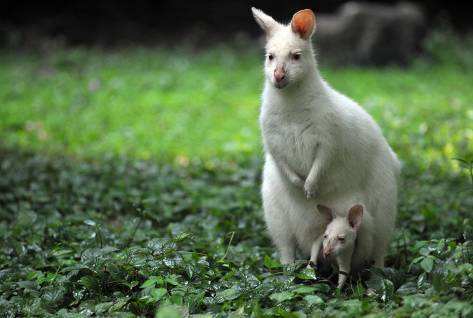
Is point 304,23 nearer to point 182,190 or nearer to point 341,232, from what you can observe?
point 341,232

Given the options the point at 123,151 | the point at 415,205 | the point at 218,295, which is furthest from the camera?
the point at 123,151

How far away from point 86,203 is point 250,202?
1355 mm

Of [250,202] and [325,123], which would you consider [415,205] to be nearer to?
[250,202]

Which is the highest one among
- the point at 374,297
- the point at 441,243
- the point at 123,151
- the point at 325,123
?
the point at 325,123

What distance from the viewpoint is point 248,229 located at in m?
5.16

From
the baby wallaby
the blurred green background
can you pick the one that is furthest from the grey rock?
A: the baby wallaby

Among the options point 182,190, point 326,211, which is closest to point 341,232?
point 326,211

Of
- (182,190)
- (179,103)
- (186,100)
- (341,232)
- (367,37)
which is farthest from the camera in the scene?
(367,37)

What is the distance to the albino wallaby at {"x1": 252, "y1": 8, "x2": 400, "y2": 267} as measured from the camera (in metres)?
3.88

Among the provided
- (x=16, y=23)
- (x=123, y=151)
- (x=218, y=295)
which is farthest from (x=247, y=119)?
(x=16, y=23)

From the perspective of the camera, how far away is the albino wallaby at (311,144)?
3.88 metres

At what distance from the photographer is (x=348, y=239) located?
3.77m

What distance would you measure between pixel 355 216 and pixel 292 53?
0.96m

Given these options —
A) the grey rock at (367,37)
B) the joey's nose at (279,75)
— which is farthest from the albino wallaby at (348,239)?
the grey rock at (367,37)
